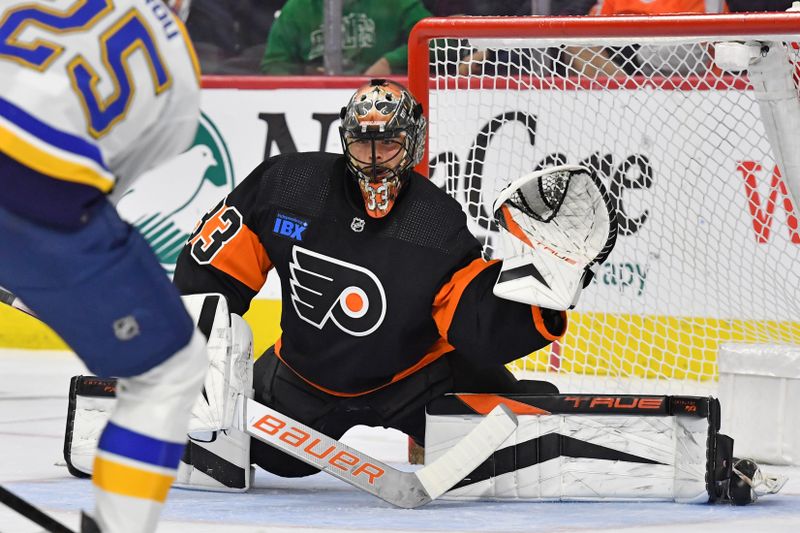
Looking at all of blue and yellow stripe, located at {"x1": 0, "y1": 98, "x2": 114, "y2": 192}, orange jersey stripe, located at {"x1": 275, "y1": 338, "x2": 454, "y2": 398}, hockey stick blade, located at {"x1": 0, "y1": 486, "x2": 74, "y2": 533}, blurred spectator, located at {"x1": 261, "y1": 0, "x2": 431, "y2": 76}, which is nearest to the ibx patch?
orange jersey stripe, located at {"x1": 275, "y1": 338, "x2": 454, "y2": 398}

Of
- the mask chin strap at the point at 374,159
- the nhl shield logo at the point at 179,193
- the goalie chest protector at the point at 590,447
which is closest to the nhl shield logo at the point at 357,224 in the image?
the mask chin strap at the point at 374,159

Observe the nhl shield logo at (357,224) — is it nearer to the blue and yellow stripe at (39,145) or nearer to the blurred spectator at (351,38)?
the blue and yellow stripe at (39,145)

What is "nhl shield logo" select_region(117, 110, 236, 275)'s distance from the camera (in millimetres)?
5188

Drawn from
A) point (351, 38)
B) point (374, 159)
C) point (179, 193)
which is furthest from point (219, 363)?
point (351, 38)

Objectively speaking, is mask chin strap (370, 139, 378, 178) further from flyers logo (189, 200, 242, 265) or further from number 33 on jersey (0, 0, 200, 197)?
number 33 on jersey (0, 0, 200, 197)

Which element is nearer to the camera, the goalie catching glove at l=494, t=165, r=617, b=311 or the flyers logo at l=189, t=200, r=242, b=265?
the goalie catching glove at l=494, t=165, r=617, b=311

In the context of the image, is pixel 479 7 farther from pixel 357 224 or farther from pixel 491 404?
pixel 491 404

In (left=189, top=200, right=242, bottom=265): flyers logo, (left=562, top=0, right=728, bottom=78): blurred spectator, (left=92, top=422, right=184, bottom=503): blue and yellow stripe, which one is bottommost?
(left=92, top=422, right=184, bottom=503): blue and yellow stripe

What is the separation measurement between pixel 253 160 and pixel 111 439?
340 centimetres

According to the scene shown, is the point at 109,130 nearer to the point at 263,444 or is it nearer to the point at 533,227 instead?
the point at 533,227

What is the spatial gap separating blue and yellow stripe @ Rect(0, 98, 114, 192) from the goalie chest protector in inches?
57.0

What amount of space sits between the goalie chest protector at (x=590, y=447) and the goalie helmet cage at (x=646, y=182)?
1.20 meters

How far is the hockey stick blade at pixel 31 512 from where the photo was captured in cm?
207

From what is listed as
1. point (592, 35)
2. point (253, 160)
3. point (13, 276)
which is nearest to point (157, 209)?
point (253, 160)
